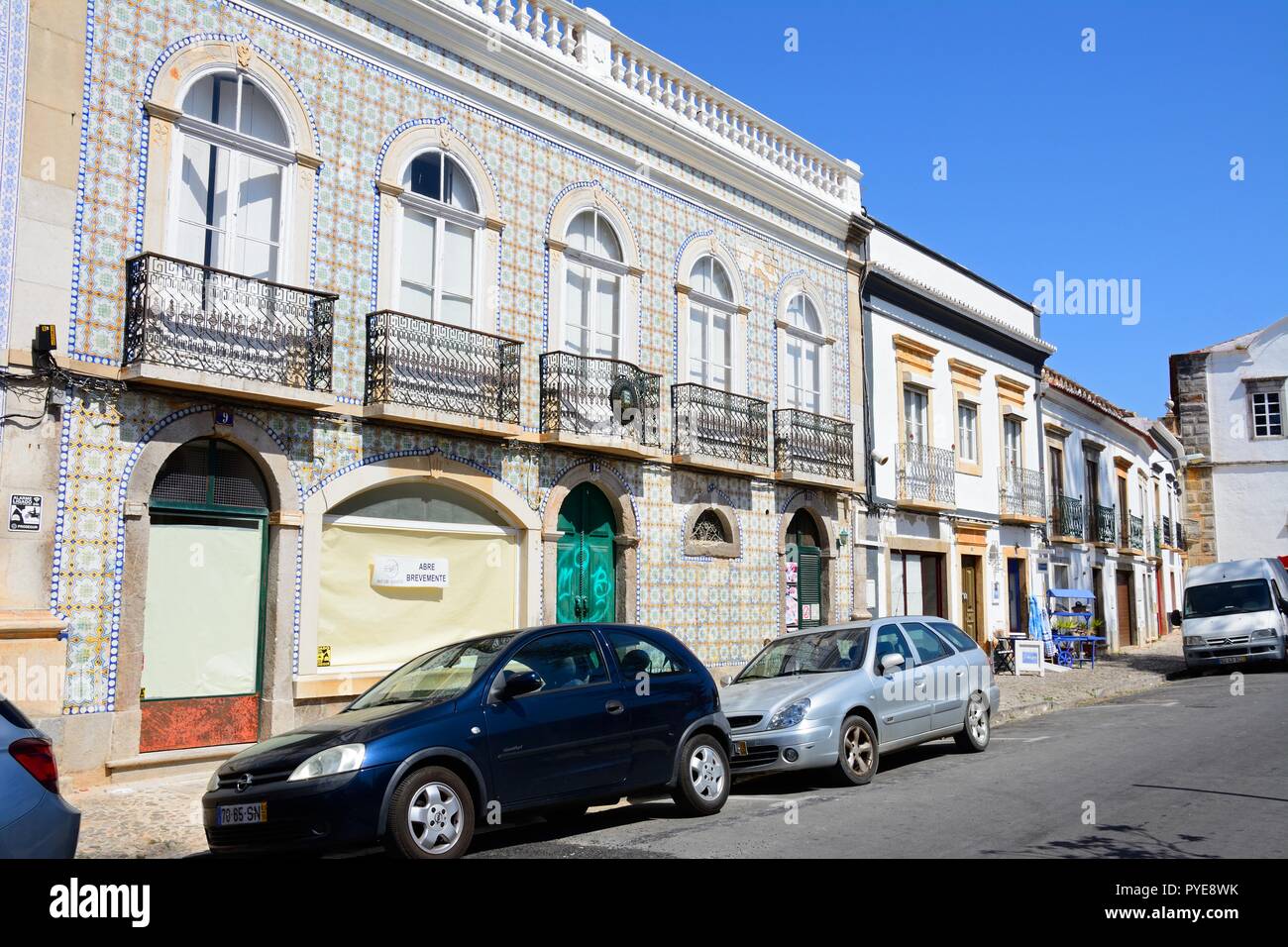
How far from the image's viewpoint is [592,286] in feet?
53.7

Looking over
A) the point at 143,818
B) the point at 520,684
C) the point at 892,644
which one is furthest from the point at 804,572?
the point at 143,818

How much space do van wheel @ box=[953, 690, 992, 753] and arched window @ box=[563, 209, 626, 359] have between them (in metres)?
6.94

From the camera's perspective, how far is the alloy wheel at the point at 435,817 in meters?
7.13

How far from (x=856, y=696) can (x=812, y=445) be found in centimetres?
939

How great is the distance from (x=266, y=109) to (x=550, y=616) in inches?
282

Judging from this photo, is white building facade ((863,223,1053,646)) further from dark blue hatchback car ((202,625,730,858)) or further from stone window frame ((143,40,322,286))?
dark blue hatchback car ((202,625,730,858))

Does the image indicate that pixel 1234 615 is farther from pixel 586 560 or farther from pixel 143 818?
pixel 143 818

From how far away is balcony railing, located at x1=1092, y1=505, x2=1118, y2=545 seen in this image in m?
32.8

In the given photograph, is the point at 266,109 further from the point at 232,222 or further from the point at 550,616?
the point at 550,616

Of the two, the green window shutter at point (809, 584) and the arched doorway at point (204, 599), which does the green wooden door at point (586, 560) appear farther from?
the green window shutter at point (809, 584)

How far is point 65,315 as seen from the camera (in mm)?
10609

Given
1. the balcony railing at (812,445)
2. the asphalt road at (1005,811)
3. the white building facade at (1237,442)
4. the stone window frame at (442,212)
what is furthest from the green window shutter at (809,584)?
the white building facade at (1237,442)

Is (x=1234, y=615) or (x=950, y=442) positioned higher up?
(x=950, y=442)

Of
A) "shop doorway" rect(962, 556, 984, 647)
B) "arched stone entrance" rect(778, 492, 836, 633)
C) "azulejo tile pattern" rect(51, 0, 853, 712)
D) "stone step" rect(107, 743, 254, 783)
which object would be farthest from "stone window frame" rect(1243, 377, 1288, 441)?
"stone step" rect(107, 743, 254, 783)
